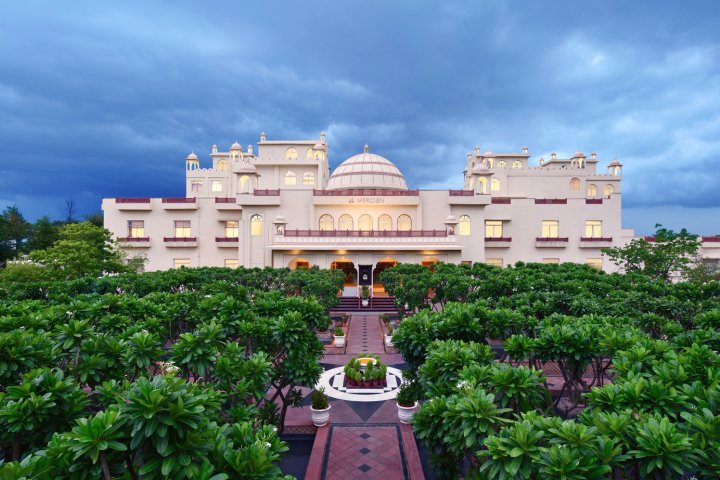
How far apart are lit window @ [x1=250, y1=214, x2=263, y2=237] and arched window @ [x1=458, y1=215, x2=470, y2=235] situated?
18682 millimetres

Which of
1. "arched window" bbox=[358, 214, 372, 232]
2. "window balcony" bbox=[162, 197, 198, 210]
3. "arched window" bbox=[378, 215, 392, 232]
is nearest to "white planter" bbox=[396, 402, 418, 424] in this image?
"arched window" bbox=[358, 214, 372, 232]

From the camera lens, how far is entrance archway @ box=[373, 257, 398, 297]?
3038cm

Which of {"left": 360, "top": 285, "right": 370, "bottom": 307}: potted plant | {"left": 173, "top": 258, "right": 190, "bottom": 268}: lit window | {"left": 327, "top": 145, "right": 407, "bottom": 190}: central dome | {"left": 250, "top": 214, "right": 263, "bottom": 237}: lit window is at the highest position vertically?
{"left": 327, "top": 145, "right": 407, "bottom": 190}: central dome

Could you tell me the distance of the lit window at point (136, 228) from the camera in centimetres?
3291

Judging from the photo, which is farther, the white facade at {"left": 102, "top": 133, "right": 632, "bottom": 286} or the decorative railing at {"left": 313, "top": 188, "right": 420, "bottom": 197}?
the decorative railing at {"left": 313, "top": 188, "right": 420, "bottom": 197}

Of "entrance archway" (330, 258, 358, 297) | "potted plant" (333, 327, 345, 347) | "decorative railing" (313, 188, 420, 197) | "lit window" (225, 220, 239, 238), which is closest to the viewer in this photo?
"potted plant" (333, 327, 345, 347)

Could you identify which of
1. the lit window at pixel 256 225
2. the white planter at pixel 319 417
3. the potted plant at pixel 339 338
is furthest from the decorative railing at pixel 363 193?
the white planter at pixel 319 417

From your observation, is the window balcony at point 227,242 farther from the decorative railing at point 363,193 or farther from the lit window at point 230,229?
the decorative railing at point 363,193

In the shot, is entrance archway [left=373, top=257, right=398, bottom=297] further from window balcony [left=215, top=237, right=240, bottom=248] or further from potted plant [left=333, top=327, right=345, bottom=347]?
window balcony [left=215, top=237, right=240, bottom=248]

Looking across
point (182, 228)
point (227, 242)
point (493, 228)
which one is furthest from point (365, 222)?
point (182, 228)

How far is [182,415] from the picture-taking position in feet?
10.6

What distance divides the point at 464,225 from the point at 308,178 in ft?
58.8

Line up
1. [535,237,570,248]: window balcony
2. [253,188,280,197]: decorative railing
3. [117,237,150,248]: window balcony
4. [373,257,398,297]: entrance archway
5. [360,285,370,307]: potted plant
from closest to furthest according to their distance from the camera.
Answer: [360,285,370,307]: potted plant < [373,257,398,297]: entrance archway < [253,188,280,197]: decorative railing < [117,237,150,248]: window balcony < [535,237,570,248]: window balcony

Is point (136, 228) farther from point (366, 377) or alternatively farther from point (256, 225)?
point (366, 377)
